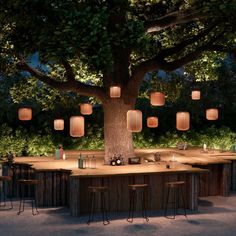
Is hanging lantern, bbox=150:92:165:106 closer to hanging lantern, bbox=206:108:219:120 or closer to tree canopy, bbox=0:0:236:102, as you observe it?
tree canopy, bbox=0:0:236:102

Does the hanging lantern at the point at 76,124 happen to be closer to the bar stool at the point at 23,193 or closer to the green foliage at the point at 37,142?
the bar stool at the point at 23,193

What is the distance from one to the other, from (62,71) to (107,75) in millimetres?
3221

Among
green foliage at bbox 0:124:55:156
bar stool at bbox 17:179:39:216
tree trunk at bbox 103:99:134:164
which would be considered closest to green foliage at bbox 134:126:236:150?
green foliage at bbox 0:124:55:156

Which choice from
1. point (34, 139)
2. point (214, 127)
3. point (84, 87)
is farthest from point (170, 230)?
point (214, 127)

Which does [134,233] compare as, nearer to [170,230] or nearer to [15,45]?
[170,230]

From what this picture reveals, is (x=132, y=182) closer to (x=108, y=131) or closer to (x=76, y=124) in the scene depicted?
(x=76, y=124)

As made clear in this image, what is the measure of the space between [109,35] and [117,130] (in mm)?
3272

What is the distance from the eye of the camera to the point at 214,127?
70.9 ft

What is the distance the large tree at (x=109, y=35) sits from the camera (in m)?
12.3

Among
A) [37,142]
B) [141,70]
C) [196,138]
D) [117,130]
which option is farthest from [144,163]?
[196,138]

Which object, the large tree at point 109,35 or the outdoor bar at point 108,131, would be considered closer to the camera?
the outdoor bar at point 108,131

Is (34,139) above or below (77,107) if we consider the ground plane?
below

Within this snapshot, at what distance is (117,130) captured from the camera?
15.1 metres

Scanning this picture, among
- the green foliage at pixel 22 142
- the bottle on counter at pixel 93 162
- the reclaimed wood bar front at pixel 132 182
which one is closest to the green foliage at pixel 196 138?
the green foliage at pixel 22 142
